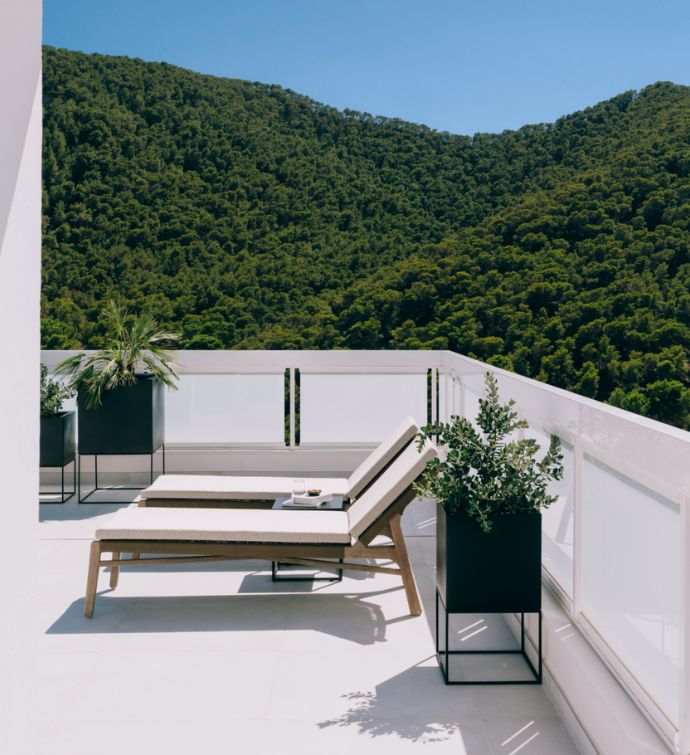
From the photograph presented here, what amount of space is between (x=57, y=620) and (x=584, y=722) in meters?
2.59

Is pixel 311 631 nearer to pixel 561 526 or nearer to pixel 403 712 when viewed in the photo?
pixel 403 712

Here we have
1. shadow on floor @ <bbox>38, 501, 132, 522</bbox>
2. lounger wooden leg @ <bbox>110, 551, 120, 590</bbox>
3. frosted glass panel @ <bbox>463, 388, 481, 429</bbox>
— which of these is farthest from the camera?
shadow on floor @ <bbox>38, 501, 132, 522</bbox>

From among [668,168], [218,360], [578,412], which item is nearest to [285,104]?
[668,168]

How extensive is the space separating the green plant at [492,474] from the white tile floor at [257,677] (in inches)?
29.4

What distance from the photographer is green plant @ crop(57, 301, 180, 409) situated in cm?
654

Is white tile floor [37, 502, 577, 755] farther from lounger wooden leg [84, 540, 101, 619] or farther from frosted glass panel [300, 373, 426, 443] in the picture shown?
frosted glass panel [300, 373, 426, 443]

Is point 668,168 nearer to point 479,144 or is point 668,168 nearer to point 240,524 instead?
point 479,144

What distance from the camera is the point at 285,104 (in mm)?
25922

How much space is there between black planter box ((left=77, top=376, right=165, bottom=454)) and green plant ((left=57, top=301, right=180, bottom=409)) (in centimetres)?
7

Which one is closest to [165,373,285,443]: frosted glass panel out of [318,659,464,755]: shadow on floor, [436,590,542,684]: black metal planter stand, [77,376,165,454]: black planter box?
[77,376,165,454]: black planter box

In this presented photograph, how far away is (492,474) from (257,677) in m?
1.30

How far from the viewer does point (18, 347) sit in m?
1.56

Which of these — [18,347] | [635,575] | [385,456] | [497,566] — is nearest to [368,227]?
[385,456]

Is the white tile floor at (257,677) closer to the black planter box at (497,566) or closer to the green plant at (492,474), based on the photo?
the black planter box at (497,566)
